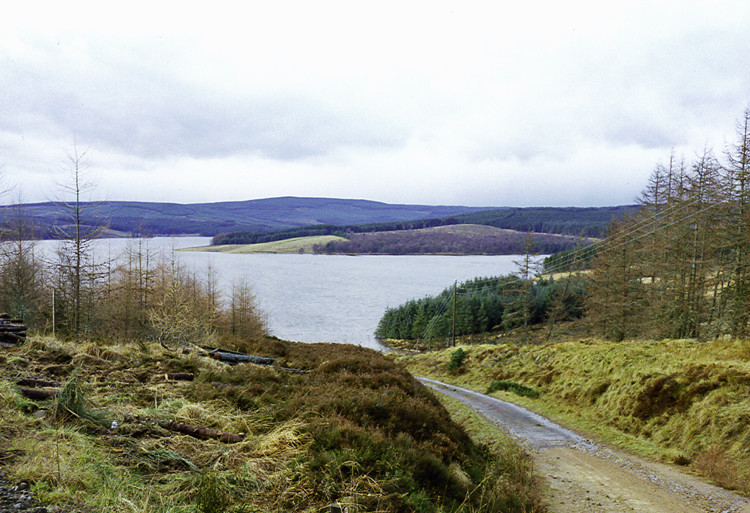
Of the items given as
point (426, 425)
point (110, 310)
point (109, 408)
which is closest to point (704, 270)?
point (426, 425)

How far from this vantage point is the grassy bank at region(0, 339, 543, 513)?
4.12 m

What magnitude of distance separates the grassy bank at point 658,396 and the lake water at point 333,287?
37795 millimetres

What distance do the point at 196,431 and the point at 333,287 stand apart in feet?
307

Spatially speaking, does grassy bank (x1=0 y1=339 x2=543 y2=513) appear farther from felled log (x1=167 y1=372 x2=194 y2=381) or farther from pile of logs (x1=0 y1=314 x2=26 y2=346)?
pile of logs (x1=0 y1=314 x2=26 y2=346)

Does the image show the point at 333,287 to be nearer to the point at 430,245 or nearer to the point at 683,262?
the point at 683,262

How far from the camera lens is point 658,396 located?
1306cm

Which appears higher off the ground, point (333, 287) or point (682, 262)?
point (682, 262)

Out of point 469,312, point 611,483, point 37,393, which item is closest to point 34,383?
point 37,393

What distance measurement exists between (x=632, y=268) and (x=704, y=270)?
33.1 feet

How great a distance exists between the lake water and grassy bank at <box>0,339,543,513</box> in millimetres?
46003

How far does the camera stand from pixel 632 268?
1430 inches

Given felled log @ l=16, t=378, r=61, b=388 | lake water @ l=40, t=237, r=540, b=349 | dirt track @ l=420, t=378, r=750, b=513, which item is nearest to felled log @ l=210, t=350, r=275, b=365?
felled log @ l=16, t=378, r=61, b=388

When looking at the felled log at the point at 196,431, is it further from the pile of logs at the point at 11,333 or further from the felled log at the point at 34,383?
the pile of logs at the point at 11,333

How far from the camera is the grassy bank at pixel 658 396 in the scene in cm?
1002
